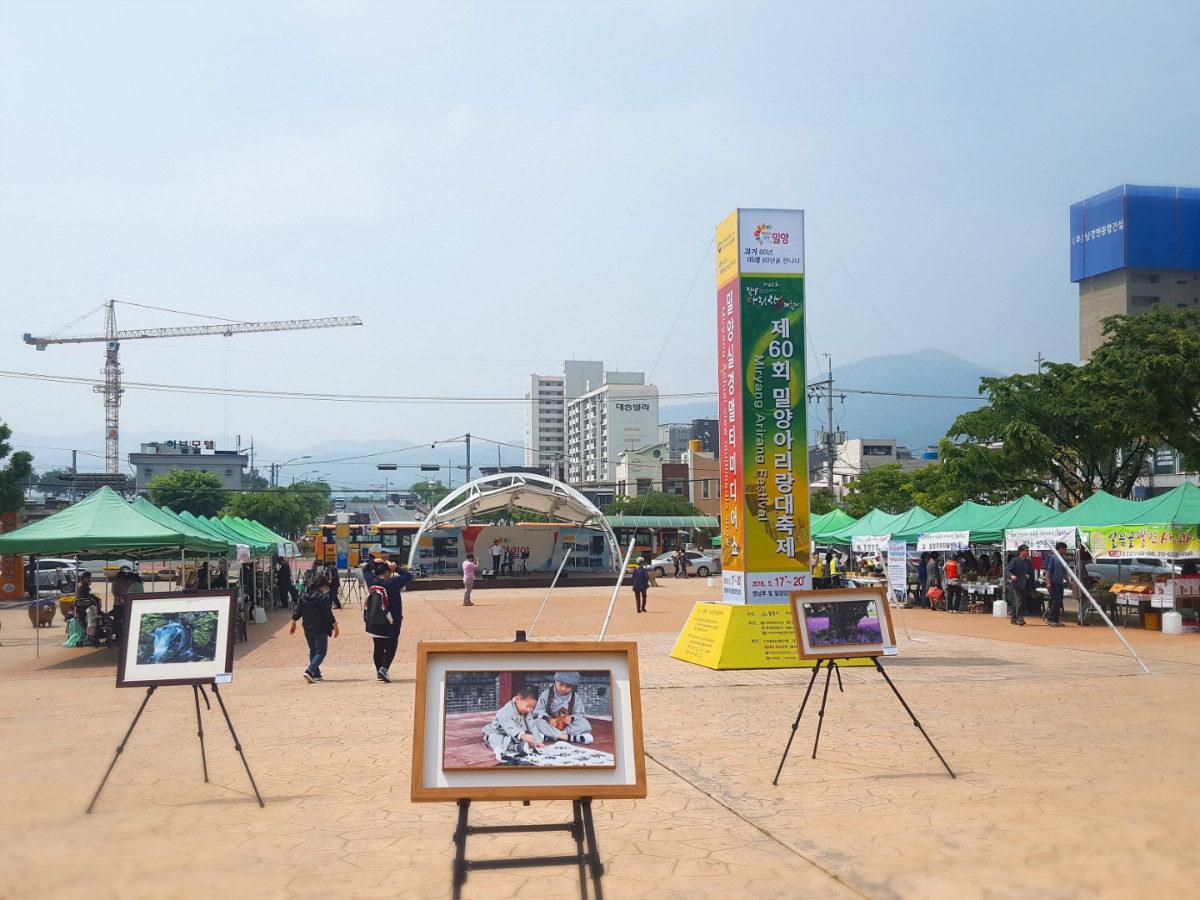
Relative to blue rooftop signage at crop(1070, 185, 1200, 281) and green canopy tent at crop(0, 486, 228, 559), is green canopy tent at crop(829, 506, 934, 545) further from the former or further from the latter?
blue rooftop signage at crop(1070, 185, 1200, 281)

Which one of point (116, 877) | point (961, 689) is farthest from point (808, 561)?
point (116, 877)

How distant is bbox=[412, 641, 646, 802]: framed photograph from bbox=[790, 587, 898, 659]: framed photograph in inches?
144

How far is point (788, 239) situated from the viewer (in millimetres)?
16281

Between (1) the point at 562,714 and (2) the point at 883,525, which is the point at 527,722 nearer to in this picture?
(1) the point at 562,714

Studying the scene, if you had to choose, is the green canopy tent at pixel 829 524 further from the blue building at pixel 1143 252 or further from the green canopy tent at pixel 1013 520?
the blue building at pixel 1143 252

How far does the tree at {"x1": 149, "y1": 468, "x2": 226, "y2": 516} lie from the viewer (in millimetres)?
83062

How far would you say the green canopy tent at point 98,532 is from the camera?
689 inches

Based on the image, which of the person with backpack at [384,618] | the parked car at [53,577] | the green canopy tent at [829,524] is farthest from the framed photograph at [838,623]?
the parked car at [53,577]

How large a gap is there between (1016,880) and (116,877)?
500 centimetres

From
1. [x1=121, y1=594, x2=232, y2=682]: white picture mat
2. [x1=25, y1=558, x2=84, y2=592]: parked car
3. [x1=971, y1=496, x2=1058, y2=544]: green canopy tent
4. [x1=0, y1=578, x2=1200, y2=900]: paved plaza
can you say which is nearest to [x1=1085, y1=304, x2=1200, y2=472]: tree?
[x1=971, y1=496, x2=1058, y2=544]: green canopy tent

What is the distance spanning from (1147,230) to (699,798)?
107665mm

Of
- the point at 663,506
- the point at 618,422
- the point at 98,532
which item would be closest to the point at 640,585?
the point at 98,532

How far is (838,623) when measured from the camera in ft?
28.9

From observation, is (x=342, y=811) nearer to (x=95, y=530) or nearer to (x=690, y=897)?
(x=690, y=897)
